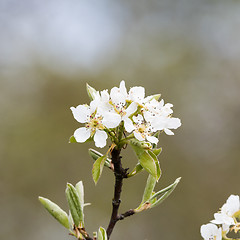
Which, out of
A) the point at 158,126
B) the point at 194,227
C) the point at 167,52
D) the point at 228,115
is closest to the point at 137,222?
the point at 194,227

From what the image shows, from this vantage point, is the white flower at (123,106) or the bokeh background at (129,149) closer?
the white flower at (123,106)

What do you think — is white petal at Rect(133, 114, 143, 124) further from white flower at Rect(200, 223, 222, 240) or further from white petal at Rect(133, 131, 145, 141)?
white flower at Rect(200, 223, 222, 240)

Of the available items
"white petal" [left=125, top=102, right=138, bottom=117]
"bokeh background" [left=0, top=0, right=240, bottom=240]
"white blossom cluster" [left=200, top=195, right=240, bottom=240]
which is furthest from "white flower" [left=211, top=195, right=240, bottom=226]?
"bokeh background" [left=0, top=0, right=240, bottom=240]

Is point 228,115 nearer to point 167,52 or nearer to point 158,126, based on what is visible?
point 167,52

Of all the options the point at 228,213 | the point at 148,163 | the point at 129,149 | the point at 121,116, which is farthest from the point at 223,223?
the point at 129,149

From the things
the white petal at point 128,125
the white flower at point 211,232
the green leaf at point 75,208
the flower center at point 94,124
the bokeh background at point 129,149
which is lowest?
the white flower at point 211,232

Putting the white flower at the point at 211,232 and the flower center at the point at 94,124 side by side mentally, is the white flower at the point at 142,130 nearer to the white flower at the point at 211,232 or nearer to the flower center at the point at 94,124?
the flower center at the point at 94,124

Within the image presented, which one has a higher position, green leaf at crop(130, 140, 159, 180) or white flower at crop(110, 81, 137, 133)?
white flower at crop(110, 81, 137, 133)

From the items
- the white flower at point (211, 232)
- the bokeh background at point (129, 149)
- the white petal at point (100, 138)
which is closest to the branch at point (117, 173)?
the white petal at point (100, 138)
